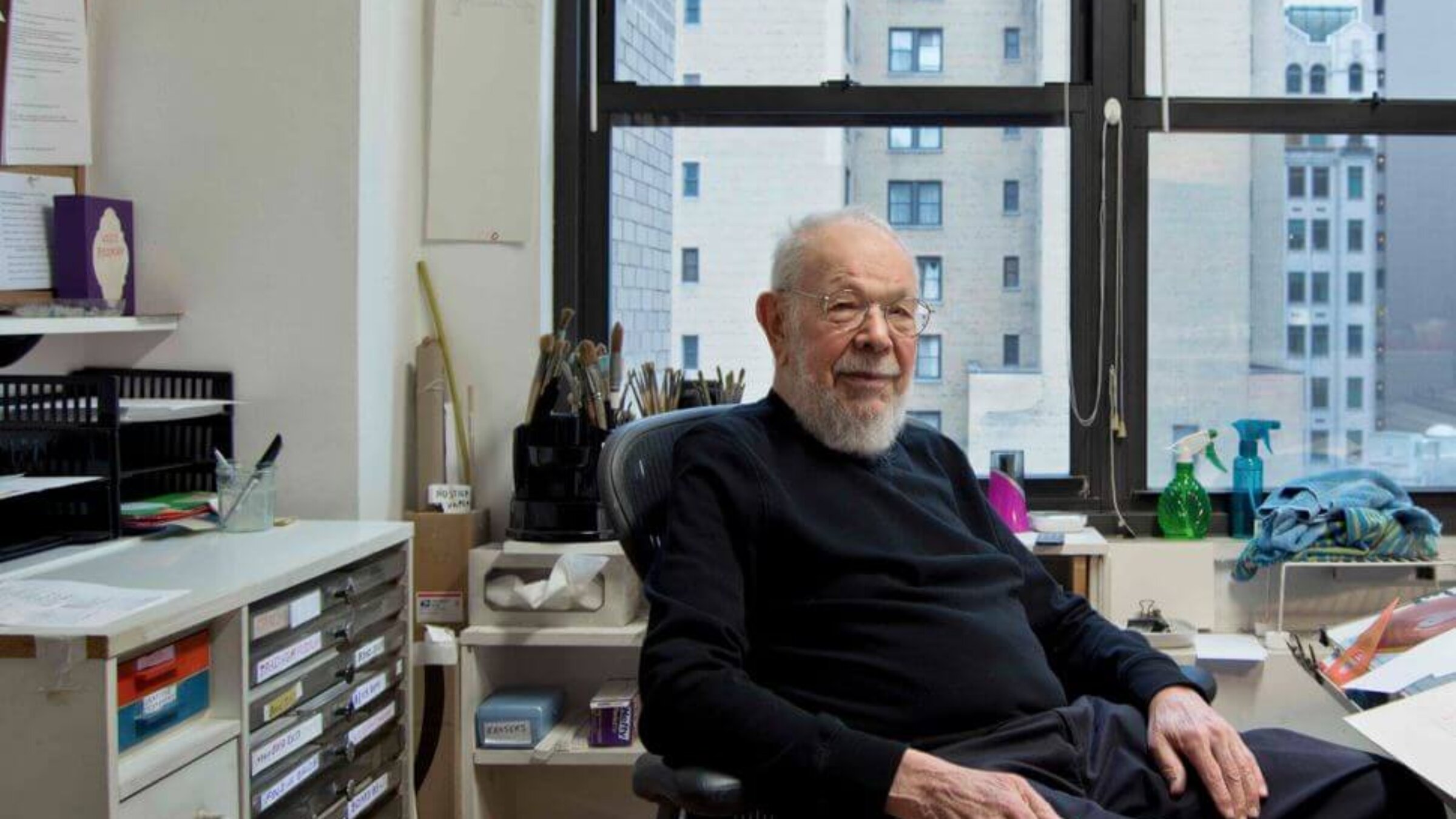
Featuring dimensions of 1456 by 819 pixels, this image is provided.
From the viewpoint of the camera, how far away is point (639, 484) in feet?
6.49

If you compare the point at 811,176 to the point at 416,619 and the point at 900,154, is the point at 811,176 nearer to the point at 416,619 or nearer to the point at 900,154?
the point at 900,154

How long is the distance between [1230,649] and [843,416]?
1.25m

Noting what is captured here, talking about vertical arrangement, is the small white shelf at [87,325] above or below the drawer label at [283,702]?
above

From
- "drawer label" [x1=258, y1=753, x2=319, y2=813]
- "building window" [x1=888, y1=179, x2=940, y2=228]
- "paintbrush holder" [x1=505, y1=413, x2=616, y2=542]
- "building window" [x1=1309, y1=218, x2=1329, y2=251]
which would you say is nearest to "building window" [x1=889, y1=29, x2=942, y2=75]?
"building window" [x1=888, y1=179, x2=940, y2=228]

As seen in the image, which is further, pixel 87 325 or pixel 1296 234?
pixel 1296 234

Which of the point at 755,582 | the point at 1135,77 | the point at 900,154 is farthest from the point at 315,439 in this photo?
the point at 1135,77

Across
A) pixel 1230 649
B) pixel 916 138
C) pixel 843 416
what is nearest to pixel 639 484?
pixel 843 416

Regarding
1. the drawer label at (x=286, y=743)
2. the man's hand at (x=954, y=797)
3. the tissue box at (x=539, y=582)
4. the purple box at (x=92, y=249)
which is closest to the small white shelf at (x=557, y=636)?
the tissue box at (x=539, y=582)

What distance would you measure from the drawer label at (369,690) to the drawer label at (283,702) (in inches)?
7.5

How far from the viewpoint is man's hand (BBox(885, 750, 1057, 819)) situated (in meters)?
1.67

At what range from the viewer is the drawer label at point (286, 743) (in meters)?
A: 2.12

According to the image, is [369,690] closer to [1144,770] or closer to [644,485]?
[644,485]

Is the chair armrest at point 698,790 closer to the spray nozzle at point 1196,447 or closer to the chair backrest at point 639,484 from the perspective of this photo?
the chair backrest at point 639,484

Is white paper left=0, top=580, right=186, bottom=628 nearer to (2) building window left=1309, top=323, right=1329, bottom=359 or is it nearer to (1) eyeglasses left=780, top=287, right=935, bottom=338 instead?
(1) eyeglasses left=780, top=287, right=935, bottom=338
